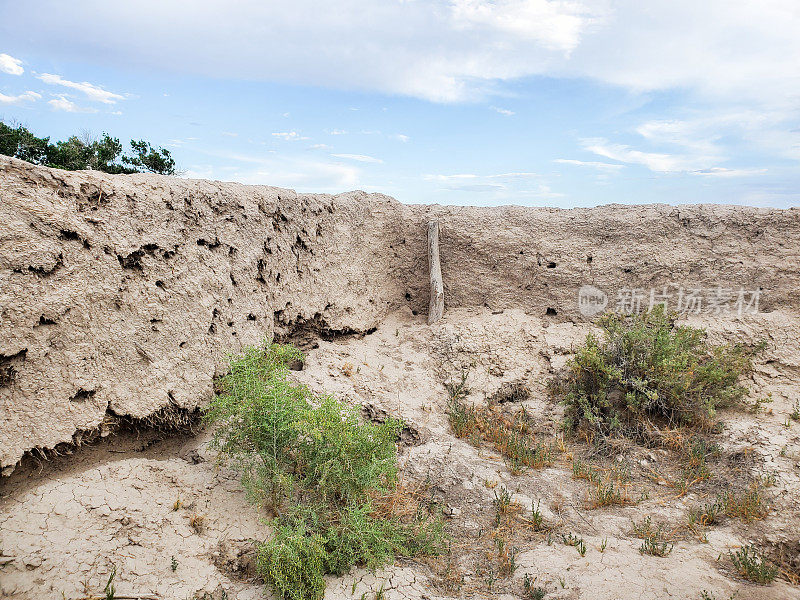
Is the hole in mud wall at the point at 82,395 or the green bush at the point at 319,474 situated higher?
the hole in mud wall at the point at 82,395

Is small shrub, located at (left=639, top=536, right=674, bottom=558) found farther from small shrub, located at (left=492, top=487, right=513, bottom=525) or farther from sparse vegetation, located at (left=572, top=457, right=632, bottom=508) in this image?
small shrub, located at (left=492, top=487, right=513, bottom=525)

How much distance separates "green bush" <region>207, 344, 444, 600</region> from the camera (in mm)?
3549

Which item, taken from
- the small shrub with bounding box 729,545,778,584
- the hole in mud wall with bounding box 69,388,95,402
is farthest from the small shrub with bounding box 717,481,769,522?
the hole in mud wall with bounding box 69,388,95,402

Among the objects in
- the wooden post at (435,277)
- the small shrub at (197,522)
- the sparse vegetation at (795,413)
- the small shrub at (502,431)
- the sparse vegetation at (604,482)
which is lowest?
the small shrub at (197,522)

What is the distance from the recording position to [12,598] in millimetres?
2951

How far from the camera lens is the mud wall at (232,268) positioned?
11.9ft

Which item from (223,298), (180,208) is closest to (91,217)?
(180,208)

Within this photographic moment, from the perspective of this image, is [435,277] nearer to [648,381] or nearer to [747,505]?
[648,381]

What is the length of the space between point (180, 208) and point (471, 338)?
3.95 metres

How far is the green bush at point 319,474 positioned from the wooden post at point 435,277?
3.32m

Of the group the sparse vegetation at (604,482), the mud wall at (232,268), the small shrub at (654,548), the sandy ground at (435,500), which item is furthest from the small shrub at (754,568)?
the mud wall at (232,268)

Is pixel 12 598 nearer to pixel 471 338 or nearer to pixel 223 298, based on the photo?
pixel 223 298

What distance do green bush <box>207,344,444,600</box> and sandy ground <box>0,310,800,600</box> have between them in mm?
170

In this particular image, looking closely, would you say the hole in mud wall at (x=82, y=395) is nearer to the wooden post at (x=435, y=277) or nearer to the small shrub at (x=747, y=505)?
the wooden post at (x=435, y=277)
